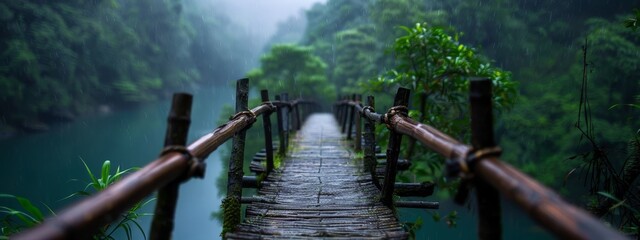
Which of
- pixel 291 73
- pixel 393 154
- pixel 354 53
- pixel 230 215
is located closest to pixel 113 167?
pixel 291 73

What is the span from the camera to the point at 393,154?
2.82 meters

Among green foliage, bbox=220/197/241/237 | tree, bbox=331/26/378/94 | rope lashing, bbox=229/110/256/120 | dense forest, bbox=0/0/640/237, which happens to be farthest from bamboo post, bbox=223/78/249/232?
tree, bbox=331/26/378/94

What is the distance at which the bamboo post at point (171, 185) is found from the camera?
60.9 inches

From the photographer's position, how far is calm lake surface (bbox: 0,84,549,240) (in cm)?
1412

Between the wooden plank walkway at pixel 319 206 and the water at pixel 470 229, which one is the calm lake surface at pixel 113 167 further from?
the wooden plank walkway at pixel 319 206

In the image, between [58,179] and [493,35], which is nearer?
[58,179]

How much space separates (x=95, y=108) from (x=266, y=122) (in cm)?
2665

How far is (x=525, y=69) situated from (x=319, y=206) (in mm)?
17247

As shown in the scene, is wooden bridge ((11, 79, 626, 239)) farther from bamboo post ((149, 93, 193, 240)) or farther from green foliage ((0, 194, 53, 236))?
green foliage ((0, 194, 53, 236))

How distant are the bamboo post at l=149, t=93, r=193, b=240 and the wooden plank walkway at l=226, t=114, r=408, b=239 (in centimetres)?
80

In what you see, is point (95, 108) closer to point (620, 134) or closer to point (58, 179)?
point (58, 179)

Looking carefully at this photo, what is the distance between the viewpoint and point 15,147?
17.4m

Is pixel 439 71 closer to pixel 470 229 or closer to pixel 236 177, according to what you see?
pixel 236 177

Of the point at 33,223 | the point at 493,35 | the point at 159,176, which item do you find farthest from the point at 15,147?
the point at 493,35
